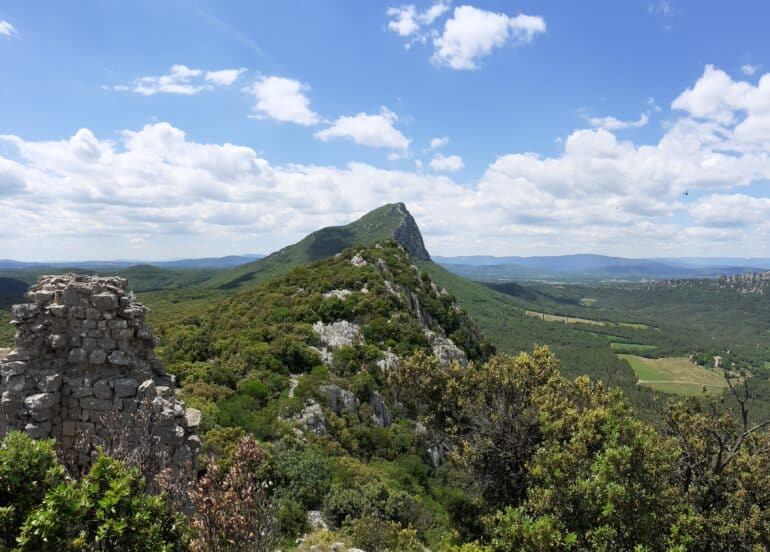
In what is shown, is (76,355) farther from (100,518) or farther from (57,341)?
(100,518)

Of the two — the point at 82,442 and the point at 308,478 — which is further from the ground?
the point at 82,442

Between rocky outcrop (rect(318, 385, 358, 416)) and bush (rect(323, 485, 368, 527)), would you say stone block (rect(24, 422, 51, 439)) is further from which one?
rocky outcrop (rect(318, 385, 358, 416))

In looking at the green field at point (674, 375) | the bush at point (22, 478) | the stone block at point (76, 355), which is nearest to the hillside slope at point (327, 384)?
the stone block at point (76, 355)

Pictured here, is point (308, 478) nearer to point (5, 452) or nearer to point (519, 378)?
point (519, 378)

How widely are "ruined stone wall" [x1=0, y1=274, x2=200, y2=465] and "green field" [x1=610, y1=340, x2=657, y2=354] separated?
18709cm

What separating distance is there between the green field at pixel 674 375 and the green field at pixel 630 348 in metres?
6.48

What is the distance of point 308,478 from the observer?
16.9m

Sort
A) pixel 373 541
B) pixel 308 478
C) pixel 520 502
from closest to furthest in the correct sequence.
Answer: pixel 373 541 → pixel 520 502 → pixel 308 478

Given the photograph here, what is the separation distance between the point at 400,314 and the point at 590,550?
32.0 metres

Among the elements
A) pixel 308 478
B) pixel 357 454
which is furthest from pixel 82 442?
pixel 357 454

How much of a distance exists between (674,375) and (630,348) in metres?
35.4

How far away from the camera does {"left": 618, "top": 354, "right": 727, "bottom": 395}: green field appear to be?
130 metres

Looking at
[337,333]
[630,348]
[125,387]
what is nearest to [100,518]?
[125,387]

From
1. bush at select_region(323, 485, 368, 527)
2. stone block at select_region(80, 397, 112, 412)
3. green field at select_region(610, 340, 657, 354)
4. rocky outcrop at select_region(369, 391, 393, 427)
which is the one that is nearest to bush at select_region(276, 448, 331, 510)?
bush at select_region(323, 485, 368, 527)
